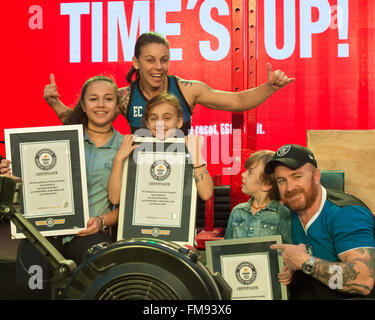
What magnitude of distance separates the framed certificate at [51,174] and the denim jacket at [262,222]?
619 millimetres

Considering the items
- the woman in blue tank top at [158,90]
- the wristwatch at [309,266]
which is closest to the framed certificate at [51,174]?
the woman in blue tank top at [158,90]

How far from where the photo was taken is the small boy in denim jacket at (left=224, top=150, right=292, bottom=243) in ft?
5.85

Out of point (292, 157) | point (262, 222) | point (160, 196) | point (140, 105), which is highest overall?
point (140, 105)

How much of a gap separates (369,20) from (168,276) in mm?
2384

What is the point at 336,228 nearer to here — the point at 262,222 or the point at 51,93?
the point at 262,222

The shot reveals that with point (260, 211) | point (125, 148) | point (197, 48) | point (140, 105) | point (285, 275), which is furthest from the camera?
point (197, 48)

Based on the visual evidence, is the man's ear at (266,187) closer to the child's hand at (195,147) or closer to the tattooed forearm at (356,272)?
the child's hand at (195,147)

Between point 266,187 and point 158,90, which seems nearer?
point 266,187

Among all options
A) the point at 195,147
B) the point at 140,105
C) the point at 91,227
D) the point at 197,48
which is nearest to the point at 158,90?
the point at 140,105

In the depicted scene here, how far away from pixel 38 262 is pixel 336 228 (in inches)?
43.1

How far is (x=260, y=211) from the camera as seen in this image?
1.83 meters

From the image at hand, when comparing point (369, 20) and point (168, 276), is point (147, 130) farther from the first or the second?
point (369, 20)

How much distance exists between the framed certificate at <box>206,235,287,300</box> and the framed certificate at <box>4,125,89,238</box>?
0.54 meters

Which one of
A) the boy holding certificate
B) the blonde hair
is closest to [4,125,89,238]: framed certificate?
the boy holding certificate
